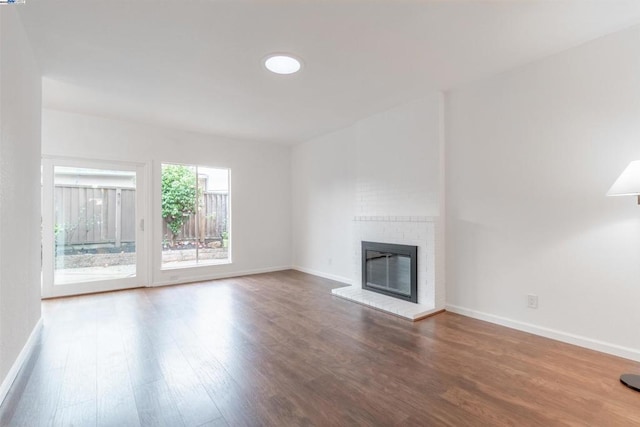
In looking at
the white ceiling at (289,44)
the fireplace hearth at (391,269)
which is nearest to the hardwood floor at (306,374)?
the fireplace hearth at (391,269)

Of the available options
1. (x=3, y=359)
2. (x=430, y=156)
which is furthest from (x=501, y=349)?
(x=3, y=359)

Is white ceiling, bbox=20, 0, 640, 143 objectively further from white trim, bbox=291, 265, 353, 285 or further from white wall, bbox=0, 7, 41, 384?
white trim, bbox=291, 265, 353, 285

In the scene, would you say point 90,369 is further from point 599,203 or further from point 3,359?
point 599,203

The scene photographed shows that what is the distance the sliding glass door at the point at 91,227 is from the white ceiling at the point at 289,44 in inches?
42.5

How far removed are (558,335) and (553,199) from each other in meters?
1.21

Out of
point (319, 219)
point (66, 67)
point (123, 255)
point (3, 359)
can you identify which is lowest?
point (3, 359)

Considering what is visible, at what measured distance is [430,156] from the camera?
359cm

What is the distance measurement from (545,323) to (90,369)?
12.5 feet

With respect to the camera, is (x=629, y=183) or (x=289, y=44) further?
(x=289, y=44)

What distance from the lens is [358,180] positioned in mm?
4605

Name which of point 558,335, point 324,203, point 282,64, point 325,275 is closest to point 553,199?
point 558,335

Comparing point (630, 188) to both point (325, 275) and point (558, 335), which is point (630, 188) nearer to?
point (558, 335)

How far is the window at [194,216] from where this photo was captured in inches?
199

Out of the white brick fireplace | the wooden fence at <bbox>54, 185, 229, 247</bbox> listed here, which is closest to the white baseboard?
the white brick fireplace
